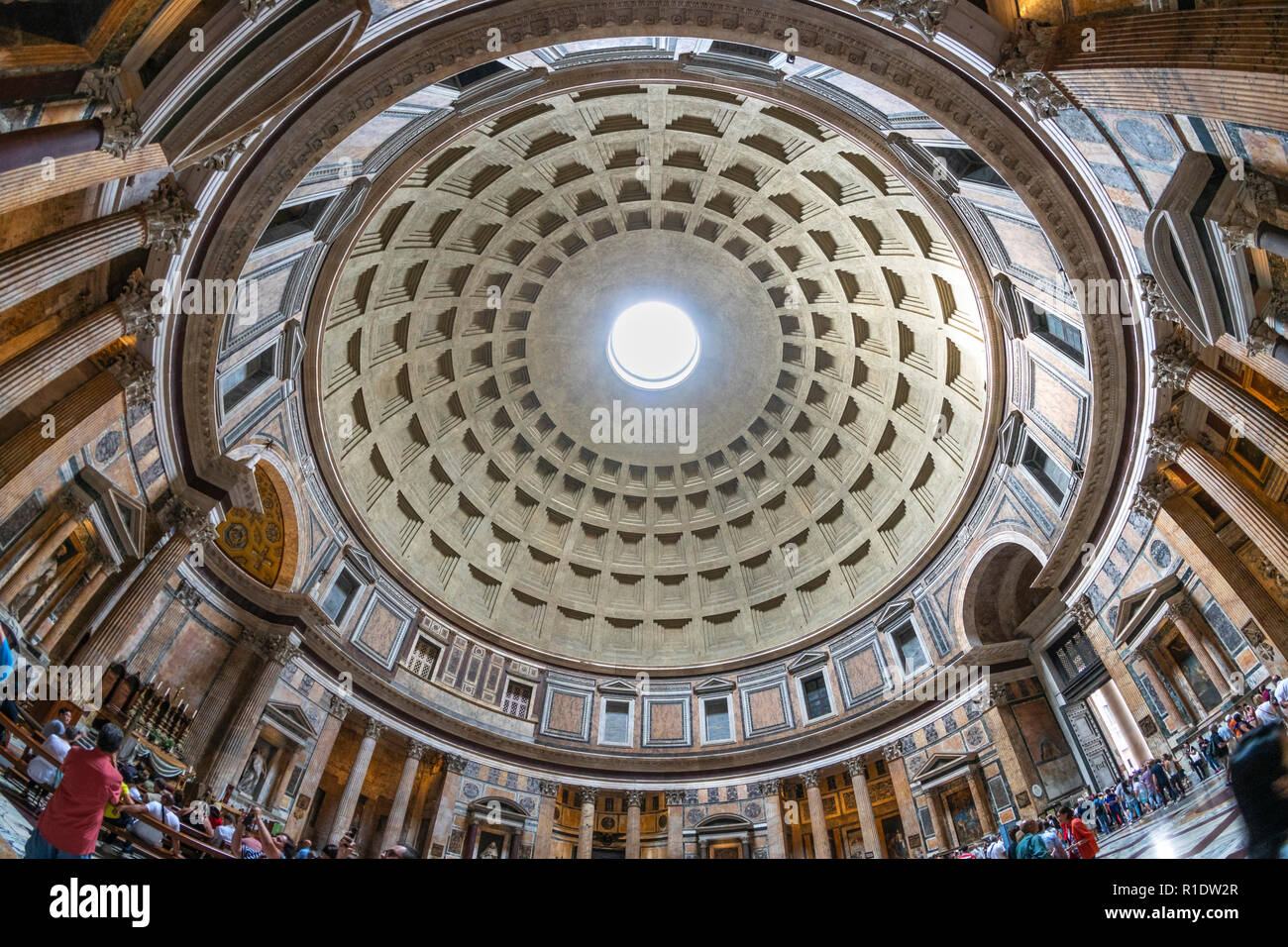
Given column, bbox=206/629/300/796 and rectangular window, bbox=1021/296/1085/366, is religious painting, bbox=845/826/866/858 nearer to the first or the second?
rectangular window, bbox=1021/296/1085/366

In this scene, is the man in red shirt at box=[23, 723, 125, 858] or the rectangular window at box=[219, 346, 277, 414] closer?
the man in red shirt at box=[23, 723, 125, 858]

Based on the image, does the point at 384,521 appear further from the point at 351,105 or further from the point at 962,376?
the point at 962,376

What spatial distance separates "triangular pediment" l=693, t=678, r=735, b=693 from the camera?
32719mm

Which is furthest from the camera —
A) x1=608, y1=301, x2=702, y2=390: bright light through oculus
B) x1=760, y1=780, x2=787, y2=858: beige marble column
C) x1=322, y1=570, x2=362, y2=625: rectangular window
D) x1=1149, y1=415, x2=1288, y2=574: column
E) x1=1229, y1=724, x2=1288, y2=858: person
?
x1=608, y1=301, x2=702, y2=390: bright light through oculus

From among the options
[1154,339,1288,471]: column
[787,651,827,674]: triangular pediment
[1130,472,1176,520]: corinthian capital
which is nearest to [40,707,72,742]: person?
[1154,339,1288,471]: column

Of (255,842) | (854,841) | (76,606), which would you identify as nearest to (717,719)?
(854,841)

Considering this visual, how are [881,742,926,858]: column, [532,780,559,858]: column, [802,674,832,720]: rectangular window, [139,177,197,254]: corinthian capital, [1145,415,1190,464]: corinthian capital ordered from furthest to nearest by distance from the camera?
[802,674,832,720]: rectangular window → [532,780,559,858]: column → [881,742,926,858]: column → [1145,415,1190,464]: corinthian capital → [139,177,197,254]: corinthian capital

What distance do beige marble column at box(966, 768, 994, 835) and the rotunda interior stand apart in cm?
14

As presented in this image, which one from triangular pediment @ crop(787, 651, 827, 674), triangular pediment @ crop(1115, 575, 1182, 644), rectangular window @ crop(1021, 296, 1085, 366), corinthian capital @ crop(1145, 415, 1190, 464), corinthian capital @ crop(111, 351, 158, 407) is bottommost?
triangular pediment @ crop(1115, 575, 1182, 644)

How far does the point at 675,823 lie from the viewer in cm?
2842

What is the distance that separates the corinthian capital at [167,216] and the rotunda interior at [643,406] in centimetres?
10

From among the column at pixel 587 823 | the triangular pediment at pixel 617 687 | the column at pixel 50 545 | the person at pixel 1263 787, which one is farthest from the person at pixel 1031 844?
the triangular pediment at pixel 617 687

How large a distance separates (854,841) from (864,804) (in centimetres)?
151
